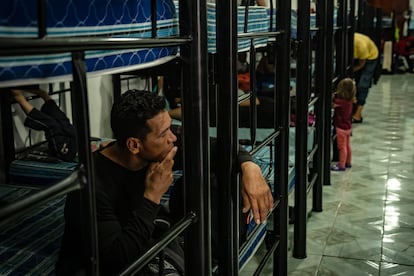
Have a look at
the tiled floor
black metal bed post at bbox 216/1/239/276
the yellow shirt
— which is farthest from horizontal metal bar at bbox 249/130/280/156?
the yellow shirt

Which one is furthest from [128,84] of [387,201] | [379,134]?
[379,134]

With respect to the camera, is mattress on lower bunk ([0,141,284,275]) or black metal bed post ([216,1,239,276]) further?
mattress on lower bunk ([0,141,284,275])

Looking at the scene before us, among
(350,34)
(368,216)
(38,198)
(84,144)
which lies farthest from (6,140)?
(350,34)

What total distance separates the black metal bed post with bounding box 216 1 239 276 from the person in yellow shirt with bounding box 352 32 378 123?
18.8 feet

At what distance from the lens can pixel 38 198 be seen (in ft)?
2.93

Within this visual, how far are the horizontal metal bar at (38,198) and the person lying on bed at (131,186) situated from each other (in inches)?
21.2

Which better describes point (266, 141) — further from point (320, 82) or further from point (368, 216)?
point (368, 216)

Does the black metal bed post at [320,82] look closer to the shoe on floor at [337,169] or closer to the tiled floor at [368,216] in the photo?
the tiled floor at [368,216]

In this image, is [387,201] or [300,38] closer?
[300,38]

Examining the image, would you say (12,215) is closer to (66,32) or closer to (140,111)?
(66,32)

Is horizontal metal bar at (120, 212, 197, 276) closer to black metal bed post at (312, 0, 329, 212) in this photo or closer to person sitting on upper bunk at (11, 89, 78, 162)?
person sitting on upper bunk at (11, 89, 78, 162)

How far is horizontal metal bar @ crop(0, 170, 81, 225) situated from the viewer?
2.73 feet

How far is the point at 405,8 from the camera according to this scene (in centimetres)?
1427

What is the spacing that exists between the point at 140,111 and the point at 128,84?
12.4 feet
